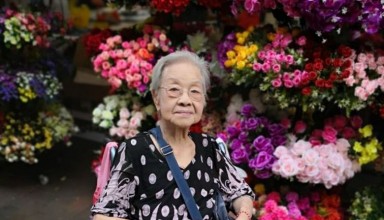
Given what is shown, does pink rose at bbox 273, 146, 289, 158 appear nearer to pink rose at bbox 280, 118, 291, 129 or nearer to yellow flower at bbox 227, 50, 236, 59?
pink rose at bbox 280, 118, 291, 129

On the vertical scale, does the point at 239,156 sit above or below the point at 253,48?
below

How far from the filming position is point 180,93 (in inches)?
89.0

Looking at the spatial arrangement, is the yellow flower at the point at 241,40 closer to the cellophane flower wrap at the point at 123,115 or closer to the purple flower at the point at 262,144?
the purple flower at the point at 262,144

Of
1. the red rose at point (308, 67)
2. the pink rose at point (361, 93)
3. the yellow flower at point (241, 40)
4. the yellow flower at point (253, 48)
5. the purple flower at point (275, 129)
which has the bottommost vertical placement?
the purple flower at point (275, 129)

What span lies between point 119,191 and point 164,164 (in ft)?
0.79

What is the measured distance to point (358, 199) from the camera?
3.42m

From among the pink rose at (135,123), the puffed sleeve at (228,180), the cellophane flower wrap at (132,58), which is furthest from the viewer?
the pink rose at (135,123)

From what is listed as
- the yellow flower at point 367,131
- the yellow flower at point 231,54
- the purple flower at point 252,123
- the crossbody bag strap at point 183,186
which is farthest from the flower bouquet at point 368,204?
the crossbody bag strap at point 183,186

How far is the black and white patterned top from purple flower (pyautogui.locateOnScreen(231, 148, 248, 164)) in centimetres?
89

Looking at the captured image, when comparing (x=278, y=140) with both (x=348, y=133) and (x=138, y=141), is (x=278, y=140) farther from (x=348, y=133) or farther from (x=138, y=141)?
(x=138, y=141)

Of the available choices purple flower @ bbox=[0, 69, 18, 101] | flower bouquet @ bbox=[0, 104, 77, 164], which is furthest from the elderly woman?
flower bouquet @ bbox=[0, 104, 77, 164]

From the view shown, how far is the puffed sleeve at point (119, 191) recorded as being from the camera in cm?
218

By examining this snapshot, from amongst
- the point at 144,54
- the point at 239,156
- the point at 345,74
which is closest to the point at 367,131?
the point at 345,74

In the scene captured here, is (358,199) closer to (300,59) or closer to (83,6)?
(300,59)
